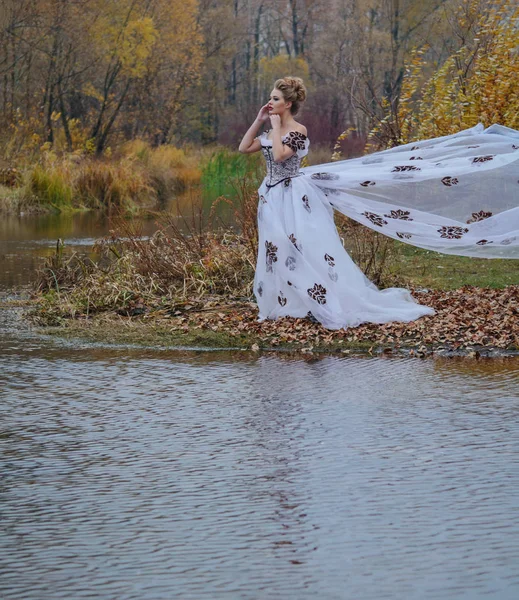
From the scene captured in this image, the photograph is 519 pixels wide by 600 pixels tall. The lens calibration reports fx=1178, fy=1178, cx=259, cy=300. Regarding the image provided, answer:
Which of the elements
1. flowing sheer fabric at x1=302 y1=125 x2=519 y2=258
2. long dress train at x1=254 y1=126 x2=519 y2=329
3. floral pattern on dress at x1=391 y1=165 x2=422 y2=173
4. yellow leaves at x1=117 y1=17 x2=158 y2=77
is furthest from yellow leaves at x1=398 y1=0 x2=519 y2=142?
yellow leaves at x1=117 y1=17 x2=158 y2=77

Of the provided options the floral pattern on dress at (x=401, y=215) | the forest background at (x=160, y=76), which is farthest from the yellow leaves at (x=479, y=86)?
the floral pattern on dress at (x=401, y=215)

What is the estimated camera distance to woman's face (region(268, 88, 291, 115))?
9711 mm

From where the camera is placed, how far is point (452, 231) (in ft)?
32.8

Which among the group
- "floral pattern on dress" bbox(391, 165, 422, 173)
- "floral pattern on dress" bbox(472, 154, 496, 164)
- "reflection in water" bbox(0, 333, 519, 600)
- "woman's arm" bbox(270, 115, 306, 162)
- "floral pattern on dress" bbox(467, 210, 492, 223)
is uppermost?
"woman's arm" bbox(270, 115, 306, 162)

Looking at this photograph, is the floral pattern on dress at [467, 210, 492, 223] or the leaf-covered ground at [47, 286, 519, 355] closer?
the leaf-covered ground at [47, 286, 519, 355]

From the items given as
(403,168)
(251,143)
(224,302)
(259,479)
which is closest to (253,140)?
(251,143)

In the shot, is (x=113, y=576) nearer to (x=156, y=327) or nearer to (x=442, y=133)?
(x=156, y=327)

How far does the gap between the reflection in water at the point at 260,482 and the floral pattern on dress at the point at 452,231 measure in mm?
2110

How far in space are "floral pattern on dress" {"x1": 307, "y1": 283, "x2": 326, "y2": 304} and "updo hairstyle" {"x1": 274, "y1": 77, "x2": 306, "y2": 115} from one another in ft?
5.00

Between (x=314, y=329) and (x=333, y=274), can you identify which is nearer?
(x=314, y=329)

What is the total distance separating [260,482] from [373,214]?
532 cm

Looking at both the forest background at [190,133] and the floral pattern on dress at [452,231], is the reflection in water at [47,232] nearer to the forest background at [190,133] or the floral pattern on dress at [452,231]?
the forest background at [190,133]

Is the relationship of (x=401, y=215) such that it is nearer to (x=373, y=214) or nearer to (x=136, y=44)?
(x=373, y=214)

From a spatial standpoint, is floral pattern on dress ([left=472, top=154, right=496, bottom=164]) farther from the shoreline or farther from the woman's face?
the woman's face
